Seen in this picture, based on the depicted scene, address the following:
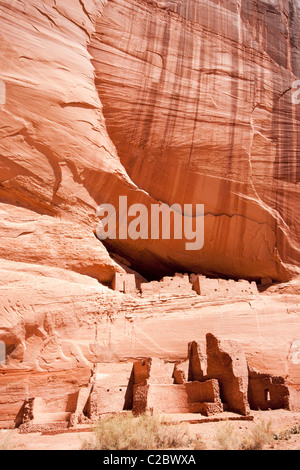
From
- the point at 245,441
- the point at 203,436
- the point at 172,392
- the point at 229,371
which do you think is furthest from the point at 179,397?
the point at 245,441

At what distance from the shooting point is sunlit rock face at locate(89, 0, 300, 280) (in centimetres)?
1393

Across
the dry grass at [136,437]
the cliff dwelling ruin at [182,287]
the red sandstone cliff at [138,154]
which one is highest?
the red sandstone cliff at [138,154]

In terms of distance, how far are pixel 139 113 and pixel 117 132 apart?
0.90 m

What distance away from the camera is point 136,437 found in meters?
6.18

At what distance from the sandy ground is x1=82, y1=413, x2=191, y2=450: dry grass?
287mm

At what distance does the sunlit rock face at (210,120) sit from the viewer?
45.7 ft

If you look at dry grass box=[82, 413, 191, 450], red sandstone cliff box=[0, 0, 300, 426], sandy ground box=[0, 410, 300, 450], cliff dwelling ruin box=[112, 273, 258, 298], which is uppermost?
red sandstone cliff box=[0, 0, 300, 426]

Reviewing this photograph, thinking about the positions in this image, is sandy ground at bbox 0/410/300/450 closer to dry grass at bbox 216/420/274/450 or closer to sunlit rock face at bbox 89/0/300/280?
dry grass at bbox 216/420/274/450

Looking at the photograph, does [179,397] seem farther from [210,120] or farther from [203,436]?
[210,120]

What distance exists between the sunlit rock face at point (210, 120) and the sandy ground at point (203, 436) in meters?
6.84

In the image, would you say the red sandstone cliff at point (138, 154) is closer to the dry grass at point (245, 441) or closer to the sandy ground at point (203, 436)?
the sandy ground at point (203, 436)

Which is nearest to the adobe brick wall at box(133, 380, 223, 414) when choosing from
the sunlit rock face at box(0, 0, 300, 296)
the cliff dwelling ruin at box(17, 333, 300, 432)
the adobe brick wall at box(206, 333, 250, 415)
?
the cliff dwelling ruin at box(17, 333, 300, 432)

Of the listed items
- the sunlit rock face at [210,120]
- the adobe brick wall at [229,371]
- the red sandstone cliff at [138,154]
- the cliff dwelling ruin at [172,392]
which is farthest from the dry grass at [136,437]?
the sunlit rock face at [210,120]

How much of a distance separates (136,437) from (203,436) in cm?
150
